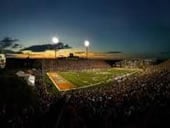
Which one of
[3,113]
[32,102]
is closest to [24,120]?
[3,113]

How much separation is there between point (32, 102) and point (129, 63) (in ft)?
228

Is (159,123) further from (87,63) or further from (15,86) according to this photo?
(87,63)

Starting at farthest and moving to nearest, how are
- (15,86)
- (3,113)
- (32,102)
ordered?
(15,86)
(32,102)
(3,113)

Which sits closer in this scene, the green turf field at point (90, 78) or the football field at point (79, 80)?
the football field at point (79, 80)

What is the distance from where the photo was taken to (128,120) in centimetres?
1278

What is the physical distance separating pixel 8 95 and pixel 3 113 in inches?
164

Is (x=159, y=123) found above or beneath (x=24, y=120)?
above

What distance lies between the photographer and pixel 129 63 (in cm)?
8819

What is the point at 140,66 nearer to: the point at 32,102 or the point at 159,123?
the point at 32,102

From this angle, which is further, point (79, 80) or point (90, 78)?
point (90, 78)

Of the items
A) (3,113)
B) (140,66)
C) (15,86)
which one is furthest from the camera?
(140,66)

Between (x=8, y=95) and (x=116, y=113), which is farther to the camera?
(x=8, y=95)

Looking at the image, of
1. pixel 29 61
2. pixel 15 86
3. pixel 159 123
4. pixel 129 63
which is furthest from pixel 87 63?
pixel 159 123

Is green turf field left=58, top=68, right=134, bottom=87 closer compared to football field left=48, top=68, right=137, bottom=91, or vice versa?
football field left=48, top=68, right=137, bottom=91
